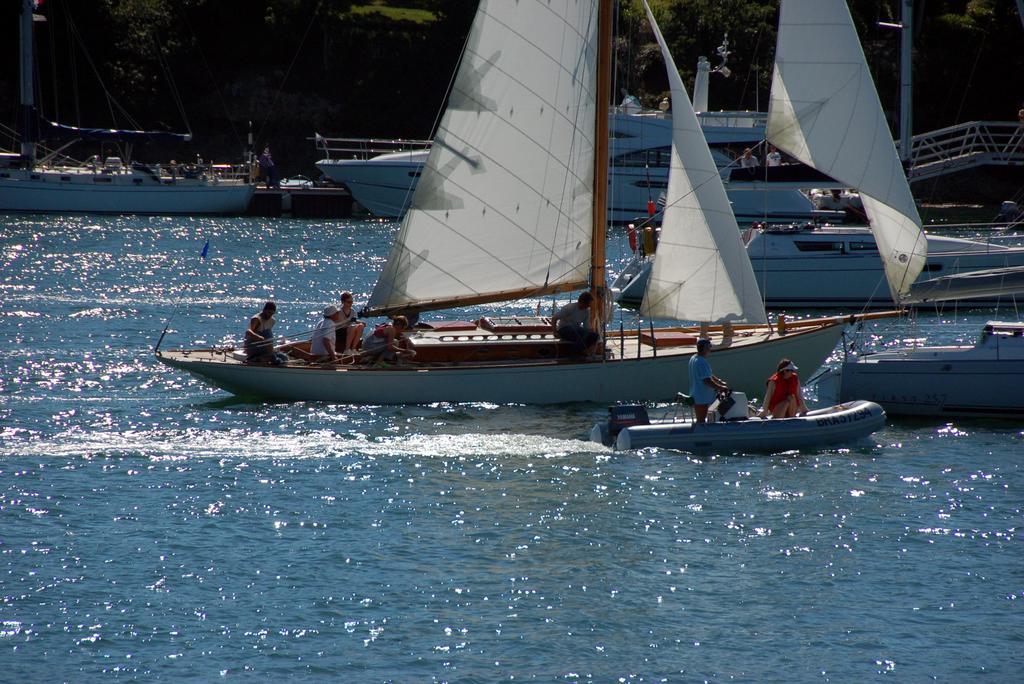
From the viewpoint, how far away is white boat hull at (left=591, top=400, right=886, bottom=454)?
25.2 metres

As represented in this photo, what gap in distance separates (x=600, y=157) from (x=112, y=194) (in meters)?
55.0

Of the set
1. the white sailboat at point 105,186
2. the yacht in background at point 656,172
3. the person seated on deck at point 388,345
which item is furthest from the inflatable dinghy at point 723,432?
the white sailboat at point 105,186

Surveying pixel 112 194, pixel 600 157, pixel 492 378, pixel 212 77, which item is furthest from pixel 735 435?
pixel 212 77

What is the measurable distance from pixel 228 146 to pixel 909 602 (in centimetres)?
7960

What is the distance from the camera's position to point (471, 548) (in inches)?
801

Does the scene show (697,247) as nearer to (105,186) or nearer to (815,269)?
(815,269)

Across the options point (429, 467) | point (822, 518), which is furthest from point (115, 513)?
point (822, 518)

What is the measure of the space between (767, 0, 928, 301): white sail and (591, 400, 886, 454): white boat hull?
16.2 ft

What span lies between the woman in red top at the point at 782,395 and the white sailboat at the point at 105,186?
5750 centimetres

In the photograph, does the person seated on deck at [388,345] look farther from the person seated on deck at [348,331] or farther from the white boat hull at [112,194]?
the white boat hull at [112,194]

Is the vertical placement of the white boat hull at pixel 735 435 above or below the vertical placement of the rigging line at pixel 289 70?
below

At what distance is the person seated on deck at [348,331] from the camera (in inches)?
1171

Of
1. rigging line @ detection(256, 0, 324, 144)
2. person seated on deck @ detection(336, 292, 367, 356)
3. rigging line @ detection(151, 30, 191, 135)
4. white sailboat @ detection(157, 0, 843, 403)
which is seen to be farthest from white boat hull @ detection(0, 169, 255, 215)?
white sailboat @ detection(157, 0, 843, 403)

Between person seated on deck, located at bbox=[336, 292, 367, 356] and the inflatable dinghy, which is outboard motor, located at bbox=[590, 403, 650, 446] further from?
person seated on deck, located at bbox=[336, 292, 367, 356]
